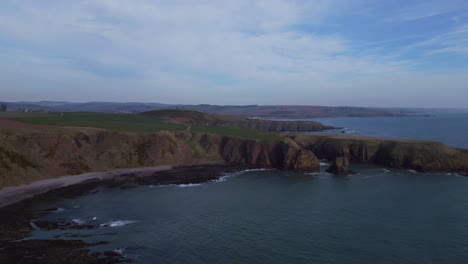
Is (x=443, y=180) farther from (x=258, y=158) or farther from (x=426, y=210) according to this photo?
(x=258, y=158)

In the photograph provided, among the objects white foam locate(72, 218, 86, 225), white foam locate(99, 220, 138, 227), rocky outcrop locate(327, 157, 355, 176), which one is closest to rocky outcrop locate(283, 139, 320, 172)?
rocky outcrop locate(327, 157, 355, 176)

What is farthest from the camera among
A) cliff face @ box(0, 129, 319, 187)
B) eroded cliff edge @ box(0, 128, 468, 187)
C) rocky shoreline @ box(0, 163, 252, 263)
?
eroded cliff edge @ box(0, 128, 468, 187)

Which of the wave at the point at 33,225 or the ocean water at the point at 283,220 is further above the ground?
the ocean water at the point at 283,220

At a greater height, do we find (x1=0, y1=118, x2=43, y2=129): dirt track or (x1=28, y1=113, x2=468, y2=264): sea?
(x1=0, y1=118, x2=43, y2=129): dirt track

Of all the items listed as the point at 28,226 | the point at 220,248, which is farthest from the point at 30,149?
the point at 220,248

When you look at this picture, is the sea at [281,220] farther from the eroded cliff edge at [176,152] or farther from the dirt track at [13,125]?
the dirt track at [13,125]

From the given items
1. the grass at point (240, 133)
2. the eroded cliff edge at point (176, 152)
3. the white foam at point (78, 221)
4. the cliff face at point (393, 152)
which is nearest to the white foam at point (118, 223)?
the white foam at point (78, 221)

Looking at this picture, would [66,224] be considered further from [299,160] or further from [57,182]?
[299,160]

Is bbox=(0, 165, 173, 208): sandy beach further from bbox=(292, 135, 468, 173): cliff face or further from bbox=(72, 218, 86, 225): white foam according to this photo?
bbox=(292, 135, 468, 173): cliff face
